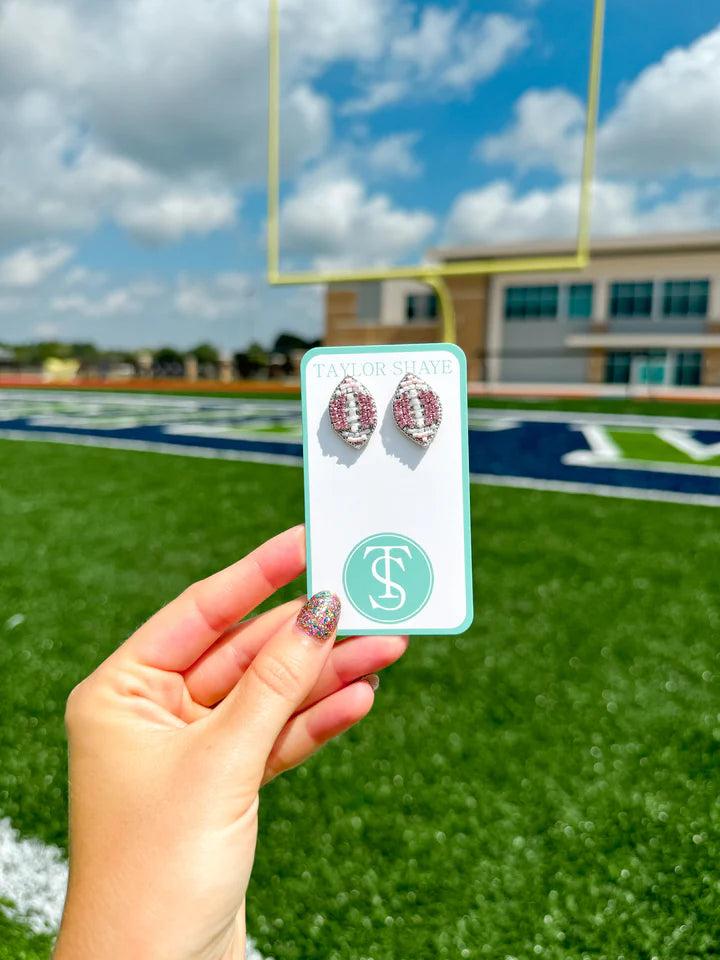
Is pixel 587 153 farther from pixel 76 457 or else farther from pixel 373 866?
pixel 373 866

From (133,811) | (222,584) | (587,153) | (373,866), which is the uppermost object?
(587,153)

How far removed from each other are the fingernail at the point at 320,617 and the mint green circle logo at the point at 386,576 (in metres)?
0.22

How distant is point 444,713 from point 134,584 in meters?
1.96

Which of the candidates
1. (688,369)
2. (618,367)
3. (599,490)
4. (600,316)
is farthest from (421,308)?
(599,490)

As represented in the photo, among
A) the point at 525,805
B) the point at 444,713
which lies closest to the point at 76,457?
the point at 444,713

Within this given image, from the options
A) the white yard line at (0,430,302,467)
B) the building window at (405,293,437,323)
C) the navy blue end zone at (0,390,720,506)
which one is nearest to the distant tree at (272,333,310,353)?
the building window at (405,293,437,323)

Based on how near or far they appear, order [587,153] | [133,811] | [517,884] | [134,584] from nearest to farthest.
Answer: [133,811] < [517,884] < [134,584] < [587,153]

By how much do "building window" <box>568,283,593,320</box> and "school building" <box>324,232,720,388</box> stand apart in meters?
0.04

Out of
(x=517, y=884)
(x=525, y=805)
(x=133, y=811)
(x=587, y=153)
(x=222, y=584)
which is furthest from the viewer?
(x=587, y=153)

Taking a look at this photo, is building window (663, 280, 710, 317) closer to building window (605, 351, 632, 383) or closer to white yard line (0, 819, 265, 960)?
A: building window (605, 351, 632, 383)

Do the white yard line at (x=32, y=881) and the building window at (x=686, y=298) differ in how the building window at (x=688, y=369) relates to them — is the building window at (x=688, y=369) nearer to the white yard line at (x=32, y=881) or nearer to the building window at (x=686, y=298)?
the building window at (x=686, y=298)

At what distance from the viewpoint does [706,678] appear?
97.8 inches

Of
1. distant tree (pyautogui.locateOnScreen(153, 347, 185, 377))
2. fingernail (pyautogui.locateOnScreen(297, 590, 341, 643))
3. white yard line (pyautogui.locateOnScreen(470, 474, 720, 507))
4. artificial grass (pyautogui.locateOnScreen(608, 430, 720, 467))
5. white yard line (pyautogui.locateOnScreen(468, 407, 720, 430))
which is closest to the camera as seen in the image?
fingernail (pyautogui.locateOnScreen(297, 590, 341, 643))

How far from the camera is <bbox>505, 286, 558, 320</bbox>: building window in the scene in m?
29.3
